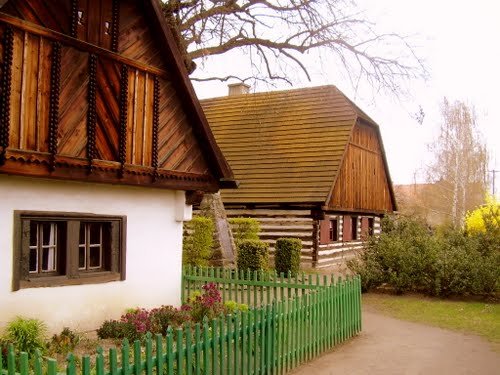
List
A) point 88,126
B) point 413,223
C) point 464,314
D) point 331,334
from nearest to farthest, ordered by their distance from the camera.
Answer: point 88,126, point 331,334, point 464,314, point 413,223

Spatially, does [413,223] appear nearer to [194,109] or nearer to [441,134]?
[194,109]

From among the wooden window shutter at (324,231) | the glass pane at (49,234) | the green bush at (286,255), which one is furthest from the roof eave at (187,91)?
the wooden window shutter at (324,231)

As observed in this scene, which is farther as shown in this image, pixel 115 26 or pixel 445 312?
pixel 445 312

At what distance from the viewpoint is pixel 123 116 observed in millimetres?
8719

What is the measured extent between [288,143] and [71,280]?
1741 centimetres

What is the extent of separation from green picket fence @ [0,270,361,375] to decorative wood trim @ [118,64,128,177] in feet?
9.13

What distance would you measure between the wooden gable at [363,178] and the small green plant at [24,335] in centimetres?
1572

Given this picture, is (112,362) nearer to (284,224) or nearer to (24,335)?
(24,335)

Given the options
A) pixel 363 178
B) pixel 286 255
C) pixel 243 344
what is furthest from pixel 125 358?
pixel 363 178

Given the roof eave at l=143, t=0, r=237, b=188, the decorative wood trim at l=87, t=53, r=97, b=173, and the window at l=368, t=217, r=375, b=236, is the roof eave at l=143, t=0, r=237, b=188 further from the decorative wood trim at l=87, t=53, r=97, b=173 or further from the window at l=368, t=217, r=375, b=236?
the window at l=368, t=217, r=375, b=236

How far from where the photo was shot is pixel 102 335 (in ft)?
27.6

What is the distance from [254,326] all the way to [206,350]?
3.70ft

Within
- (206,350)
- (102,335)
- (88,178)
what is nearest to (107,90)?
(88,178)

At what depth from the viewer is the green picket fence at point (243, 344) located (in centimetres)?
474
